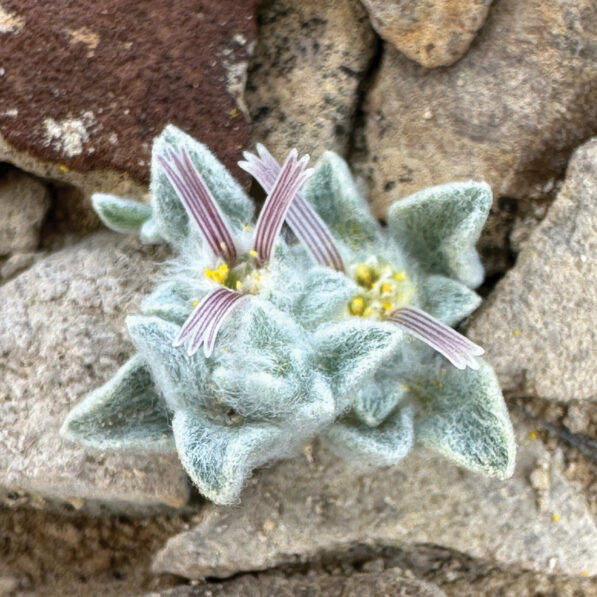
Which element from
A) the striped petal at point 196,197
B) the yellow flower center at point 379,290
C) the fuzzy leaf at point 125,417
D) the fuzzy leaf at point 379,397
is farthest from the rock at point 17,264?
the fuzzy leaf at point 379,397

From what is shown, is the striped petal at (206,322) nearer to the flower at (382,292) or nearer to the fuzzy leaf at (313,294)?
the fuzzy leaf at (313,294)

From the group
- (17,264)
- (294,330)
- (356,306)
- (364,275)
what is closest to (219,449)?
(294,330)

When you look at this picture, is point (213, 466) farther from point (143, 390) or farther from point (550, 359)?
point (550, 359)

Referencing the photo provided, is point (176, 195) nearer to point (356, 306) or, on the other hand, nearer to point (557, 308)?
point (356, 306)

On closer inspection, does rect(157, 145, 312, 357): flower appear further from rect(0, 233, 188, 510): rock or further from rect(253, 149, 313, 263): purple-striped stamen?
rect(0, 233, 188, 510): rock

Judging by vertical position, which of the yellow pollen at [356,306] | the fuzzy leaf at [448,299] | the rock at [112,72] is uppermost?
the rock at [112,72]
